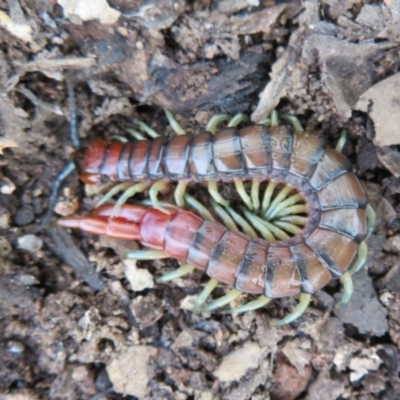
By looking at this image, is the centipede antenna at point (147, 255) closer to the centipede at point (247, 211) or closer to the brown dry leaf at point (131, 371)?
the centipede at point (247, 211)

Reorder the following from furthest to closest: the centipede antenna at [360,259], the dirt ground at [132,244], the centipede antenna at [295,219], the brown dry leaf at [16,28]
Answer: the centipede antenna at [295,219]
the centipede antenna at [360,259]
the dirt ground at [132,244]
the brown dry leaf at [16,28]

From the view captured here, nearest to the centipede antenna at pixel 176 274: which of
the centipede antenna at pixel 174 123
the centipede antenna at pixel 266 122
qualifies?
the centipede antenna at pixel 174 123

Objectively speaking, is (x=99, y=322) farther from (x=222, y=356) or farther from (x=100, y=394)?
(x=222, y=356)

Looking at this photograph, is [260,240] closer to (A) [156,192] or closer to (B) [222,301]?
(B) [222,301]

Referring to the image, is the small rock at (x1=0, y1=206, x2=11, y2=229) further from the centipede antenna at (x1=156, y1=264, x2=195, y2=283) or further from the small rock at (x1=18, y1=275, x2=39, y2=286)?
the centipede antenna at (x1=156, y1=264, x2=195, y2=283)

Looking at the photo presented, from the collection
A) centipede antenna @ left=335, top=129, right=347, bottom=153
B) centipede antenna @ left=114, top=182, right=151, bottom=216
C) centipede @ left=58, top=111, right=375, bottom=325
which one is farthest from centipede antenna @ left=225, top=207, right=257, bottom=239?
centipede antenna @ left=335, top=129, right=347, bottom=153

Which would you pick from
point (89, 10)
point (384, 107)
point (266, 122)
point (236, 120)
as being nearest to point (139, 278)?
point (236, 120)
